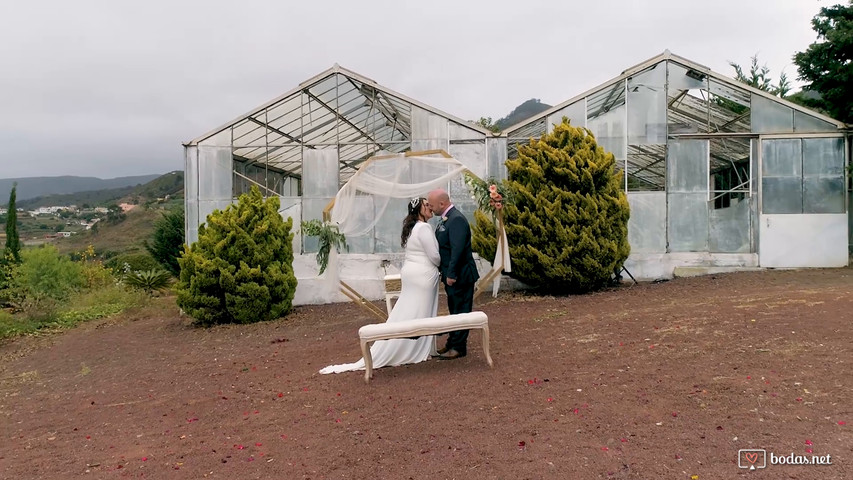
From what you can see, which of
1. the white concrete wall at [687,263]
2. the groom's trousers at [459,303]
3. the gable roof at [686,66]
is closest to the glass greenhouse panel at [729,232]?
the white concrete wall at [687,263]

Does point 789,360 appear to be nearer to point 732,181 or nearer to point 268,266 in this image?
point 268,266

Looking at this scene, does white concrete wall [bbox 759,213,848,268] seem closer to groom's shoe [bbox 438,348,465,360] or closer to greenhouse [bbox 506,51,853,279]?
greenhouse [bbox 506,51,853,279]

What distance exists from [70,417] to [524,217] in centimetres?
780

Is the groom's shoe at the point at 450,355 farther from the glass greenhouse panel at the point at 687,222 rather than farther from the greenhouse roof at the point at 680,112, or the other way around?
the glass greenhouse panel at the point at 687,222

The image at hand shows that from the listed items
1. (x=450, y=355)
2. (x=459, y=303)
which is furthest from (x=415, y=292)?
(x=450, y=355)

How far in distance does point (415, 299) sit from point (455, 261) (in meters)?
0.64

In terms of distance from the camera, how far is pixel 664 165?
566 inches

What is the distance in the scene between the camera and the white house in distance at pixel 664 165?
45.4ft

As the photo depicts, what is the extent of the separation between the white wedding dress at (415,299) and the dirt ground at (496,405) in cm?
22

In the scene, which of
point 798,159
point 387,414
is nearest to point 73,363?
point 387,414

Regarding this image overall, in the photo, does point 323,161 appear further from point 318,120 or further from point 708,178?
point 708,178

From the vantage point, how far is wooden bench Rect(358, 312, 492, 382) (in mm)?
6641

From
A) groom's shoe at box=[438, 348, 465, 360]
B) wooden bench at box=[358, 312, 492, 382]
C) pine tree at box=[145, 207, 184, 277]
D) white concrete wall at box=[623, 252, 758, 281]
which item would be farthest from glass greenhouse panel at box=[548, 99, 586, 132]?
pine tree at box=[145, 207, 184, 277]

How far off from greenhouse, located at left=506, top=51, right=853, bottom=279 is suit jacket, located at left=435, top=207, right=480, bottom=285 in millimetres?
7393
